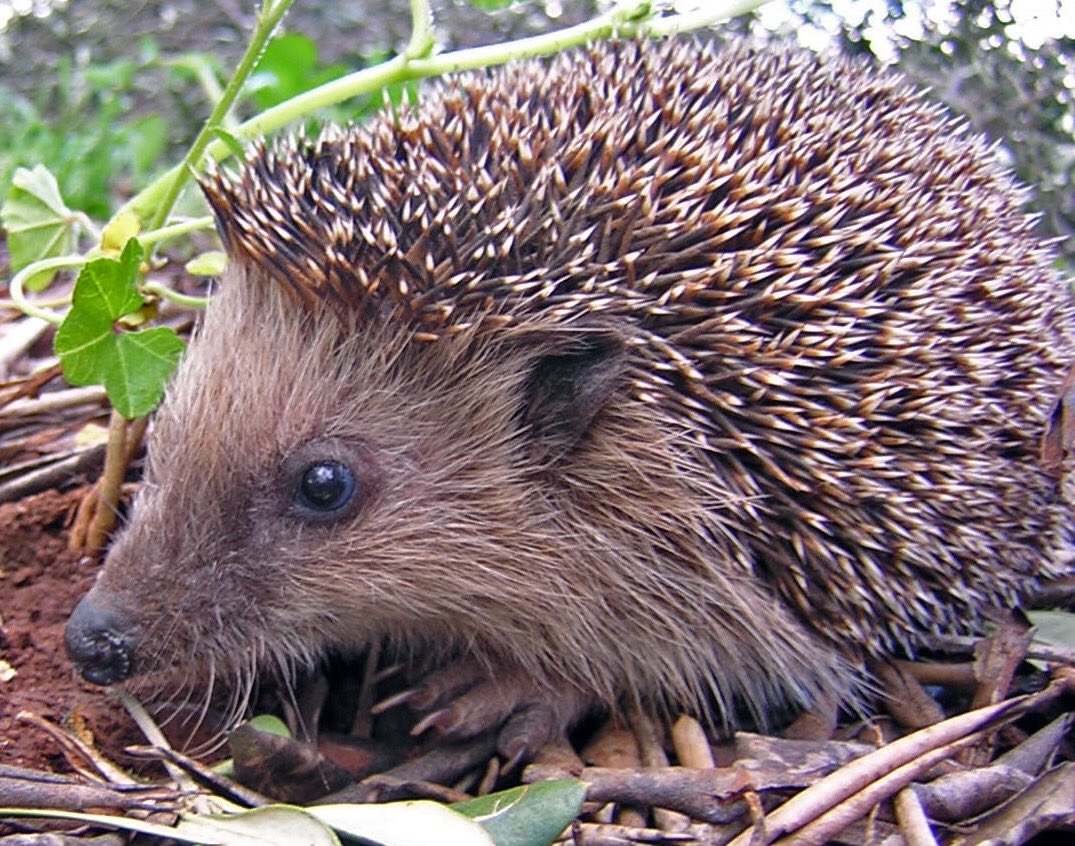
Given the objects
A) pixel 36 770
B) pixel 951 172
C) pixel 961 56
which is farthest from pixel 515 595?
pixel 961 56

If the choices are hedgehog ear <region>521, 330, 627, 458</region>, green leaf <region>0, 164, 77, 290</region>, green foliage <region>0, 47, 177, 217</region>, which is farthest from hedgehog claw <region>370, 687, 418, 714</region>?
green foliage <region>0, 47, 177, 217</region>

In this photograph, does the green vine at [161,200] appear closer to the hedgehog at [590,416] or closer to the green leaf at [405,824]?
the hedgehog at [590,416]

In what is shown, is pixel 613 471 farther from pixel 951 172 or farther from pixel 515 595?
pixel 951 172

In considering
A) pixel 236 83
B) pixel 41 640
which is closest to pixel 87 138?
pixel 236 83

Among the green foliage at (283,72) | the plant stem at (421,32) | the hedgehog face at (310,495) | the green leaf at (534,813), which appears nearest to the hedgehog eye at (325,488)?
the hedgehog face at (310,495)

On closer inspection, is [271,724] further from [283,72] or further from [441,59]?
[283,72]

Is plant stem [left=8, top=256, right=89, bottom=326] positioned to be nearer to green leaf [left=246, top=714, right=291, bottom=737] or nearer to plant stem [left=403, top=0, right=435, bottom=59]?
plant stem [left=403, top=0, right=435, bottom=59]
